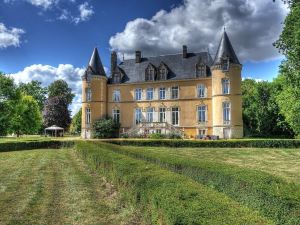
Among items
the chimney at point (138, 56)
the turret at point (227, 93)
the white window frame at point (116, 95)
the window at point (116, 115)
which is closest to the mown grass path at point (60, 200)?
the turret at point (227, 93)

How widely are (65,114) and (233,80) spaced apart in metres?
39.3

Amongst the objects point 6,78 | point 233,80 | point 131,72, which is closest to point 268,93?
point 233,80

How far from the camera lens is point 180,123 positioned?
41.6m

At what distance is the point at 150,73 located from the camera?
143 feet

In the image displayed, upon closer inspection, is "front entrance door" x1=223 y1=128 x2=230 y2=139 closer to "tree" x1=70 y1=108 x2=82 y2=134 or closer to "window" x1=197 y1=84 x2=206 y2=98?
"window" x1=197 y1=84 x2=206 y2=98

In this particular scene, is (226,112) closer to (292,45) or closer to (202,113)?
(202,113)

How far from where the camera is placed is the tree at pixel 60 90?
75562 mm

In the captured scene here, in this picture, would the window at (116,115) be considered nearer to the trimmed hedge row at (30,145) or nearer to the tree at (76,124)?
the trimmed hedge row at (30,145)

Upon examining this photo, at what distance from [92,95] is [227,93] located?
57.6 ft

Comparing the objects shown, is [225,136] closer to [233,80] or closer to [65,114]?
[233,80]

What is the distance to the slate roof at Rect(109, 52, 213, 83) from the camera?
4172cm

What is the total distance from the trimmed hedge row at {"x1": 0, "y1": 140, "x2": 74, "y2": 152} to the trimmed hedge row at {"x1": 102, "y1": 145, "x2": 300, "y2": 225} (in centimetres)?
2269

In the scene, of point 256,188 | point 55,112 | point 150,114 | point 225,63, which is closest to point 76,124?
point 55,112

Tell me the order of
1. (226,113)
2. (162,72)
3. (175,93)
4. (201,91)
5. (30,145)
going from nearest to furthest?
(30,145) → (226,113) → (201,91) → (175,93) → (162,72)
